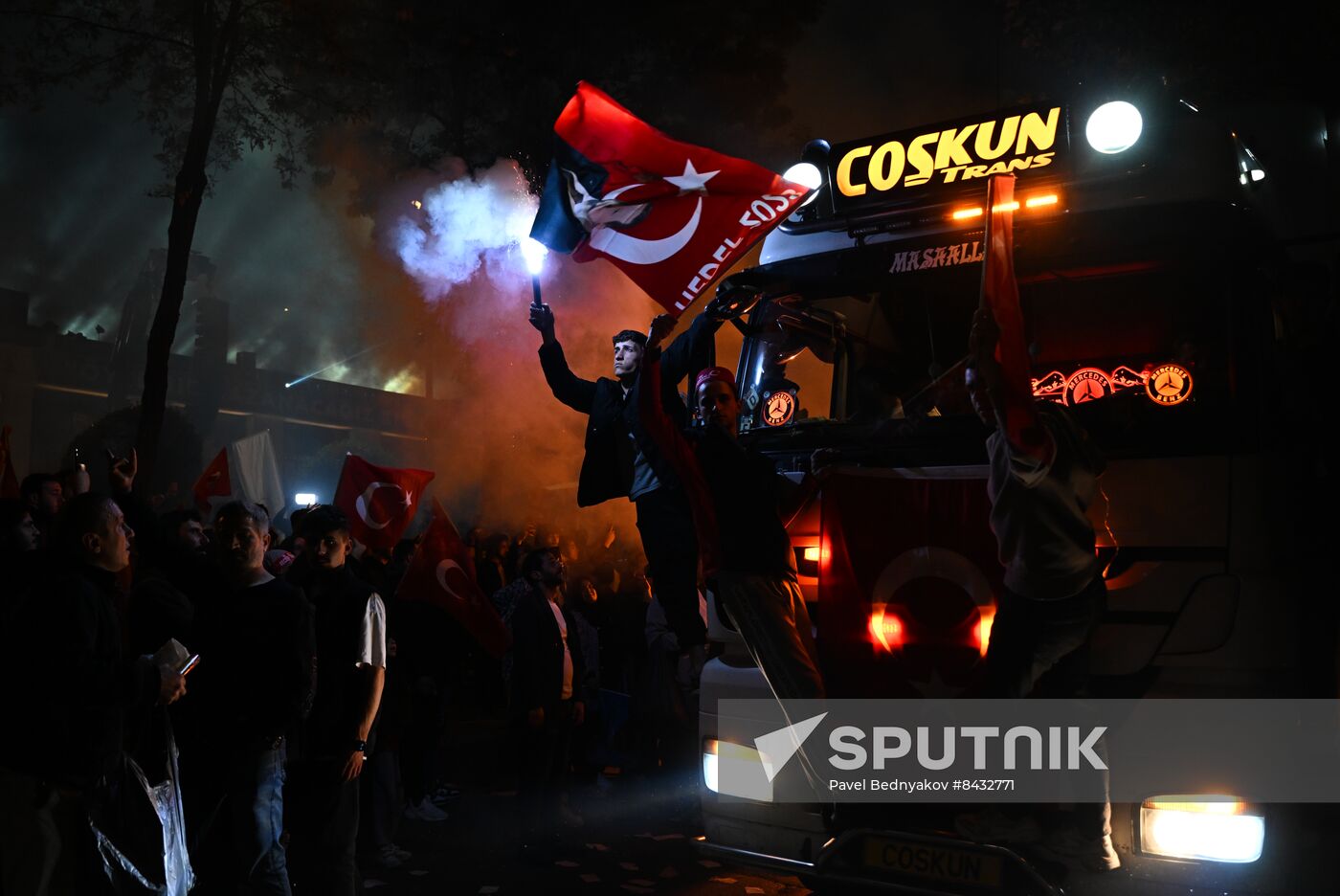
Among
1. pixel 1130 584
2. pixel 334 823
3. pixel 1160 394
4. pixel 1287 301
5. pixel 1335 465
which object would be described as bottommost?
pixel 334 823

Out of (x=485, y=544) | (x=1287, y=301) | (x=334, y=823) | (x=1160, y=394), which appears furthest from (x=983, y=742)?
(x=485, y=544)

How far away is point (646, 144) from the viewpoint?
565 cm

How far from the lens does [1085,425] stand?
4.42 m

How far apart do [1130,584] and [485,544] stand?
418 inches

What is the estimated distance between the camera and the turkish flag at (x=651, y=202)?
5.27m

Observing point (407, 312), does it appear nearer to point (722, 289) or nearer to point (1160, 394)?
point (722, 289)

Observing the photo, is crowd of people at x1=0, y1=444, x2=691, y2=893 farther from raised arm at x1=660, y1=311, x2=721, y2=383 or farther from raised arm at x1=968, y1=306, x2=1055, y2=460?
raised arm at x1=968, y1=306, x2=1055, y2=460

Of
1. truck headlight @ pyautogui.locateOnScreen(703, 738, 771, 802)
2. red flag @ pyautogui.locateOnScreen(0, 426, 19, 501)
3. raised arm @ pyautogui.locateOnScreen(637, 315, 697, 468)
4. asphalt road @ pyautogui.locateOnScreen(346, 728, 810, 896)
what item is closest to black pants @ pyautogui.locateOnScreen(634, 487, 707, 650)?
raised arm @ pyautogui.locateOnScreen(637, 315, 697, 468)

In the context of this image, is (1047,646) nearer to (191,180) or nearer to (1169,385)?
(1169,385)

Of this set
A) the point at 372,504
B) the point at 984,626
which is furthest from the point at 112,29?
the point at 984,626

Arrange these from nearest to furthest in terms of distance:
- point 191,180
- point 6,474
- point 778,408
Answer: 1. point 778,408
2. point 6,474
3. point 191,180

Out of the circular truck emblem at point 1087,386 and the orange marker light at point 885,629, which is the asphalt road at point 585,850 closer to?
the orange marker light at point 885,629

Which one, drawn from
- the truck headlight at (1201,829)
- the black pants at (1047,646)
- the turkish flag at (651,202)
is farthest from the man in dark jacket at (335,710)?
the truck headlight at (1201,829)

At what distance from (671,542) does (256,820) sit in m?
2.38
